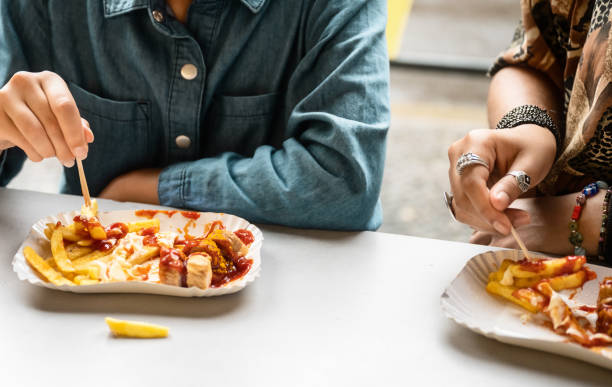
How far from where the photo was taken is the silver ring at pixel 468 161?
96 centimetres

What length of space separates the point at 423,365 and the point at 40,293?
0.53 metres

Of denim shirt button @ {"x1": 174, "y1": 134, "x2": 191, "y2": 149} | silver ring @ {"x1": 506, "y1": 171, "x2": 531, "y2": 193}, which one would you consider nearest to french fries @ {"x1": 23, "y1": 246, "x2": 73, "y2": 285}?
denim shirt button @ {"x1": 174, "y1": 134, "x2": 191, "y2": 149}

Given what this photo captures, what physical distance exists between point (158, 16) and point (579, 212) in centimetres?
81

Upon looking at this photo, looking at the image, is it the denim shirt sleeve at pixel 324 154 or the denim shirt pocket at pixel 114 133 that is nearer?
the denim shirt sleeve at pixel 324 154

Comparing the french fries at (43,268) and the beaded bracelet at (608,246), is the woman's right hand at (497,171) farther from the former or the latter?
the french fries at (43,268)

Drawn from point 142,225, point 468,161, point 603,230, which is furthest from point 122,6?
point 603,230

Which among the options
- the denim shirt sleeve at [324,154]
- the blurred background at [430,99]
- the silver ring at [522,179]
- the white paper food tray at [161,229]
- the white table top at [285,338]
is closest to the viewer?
the white table top at [285,338]

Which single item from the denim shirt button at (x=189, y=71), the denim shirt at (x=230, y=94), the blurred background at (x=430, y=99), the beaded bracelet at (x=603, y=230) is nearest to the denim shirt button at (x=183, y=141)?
the denim shirt at (x=230, y=94)

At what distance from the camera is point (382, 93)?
1.15m

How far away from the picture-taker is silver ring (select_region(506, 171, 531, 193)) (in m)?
0.95

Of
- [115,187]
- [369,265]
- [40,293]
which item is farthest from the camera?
[115,187]

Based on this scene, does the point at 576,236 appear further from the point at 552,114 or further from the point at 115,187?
the point at 115,187

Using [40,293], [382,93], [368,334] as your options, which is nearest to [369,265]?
[368,334]

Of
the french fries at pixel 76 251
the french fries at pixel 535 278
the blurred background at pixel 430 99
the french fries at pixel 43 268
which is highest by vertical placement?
the french fries at pixel 535 278
